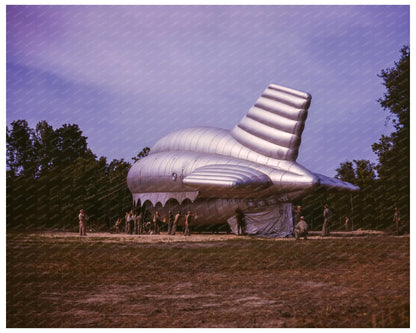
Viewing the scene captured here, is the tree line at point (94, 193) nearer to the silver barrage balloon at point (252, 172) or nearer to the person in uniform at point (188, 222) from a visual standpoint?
the silver barrage balloon at point (252, 172)

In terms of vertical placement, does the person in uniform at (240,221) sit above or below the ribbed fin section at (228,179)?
below

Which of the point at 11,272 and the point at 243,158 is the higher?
the point at 243,158

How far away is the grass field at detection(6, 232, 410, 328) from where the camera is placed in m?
6.51

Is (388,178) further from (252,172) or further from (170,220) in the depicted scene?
(170,220)

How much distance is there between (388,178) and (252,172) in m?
7.40

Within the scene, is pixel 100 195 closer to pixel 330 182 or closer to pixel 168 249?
pixel 330 182

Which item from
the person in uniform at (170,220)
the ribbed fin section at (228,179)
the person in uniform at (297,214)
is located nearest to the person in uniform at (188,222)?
the person in uniform at (170,220)

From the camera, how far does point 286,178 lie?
2495cm

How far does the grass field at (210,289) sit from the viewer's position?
21.4ft

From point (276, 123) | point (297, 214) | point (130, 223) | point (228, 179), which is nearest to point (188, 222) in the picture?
point (228, 179)

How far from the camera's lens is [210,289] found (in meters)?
8.90

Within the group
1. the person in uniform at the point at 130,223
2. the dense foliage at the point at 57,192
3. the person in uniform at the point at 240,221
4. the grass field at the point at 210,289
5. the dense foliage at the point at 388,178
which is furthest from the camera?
the dense foliage at the point at 57,192
